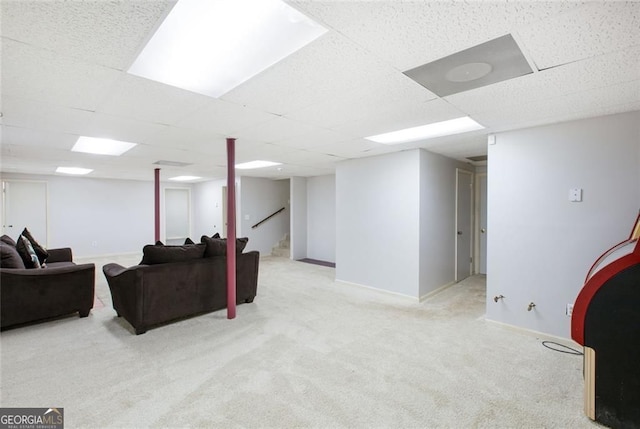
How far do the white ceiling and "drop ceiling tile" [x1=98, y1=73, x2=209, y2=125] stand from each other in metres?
0.01

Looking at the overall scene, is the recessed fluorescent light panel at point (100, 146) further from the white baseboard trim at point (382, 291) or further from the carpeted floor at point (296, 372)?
the white baseboard trim at point (382, 291)

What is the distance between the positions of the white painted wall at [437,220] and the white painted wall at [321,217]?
2.92 metres

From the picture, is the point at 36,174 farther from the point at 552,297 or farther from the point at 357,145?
the point at 552,297

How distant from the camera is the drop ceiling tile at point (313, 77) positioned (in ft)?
5.32

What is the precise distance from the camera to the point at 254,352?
2.72 meters

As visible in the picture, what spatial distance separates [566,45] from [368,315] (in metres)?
3.12

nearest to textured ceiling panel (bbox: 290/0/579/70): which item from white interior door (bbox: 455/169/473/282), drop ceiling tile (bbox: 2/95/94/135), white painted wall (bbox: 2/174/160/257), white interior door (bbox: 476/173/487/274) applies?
drop ceiling tile (bbox: 2/95/94/135)

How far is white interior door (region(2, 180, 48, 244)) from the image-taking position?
6.75m

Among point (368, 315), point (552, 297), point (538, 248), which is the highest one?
point (538, 248)

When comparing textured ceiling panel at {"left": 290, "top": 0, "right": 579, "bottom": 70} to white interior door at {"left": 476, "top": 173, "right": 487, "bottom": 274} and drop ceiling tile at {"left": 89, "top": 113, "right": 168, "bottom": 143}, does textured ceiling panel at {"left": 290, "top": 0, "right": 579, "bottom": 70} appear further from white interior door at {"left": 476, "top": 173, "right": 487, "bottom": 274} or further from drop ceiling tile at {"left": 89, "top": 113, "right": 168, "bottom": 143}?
white interior door at {"left": 476, "top": 173, "right": 487, "bottom": 274}

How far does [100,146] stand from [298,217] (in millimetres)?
4530

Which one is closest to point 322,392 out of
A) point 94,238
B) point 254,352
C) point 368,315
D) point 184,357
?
point 254,352

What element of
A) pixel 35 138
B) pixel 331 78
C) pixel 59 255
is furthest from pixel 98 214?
pixel 331 78

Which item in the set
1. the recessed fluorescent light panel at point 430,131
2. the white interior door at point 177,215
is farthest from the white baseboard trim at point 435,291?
the white interior door at point 177,215
